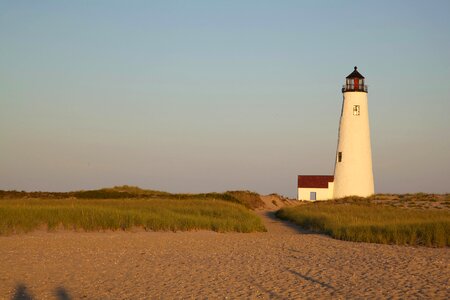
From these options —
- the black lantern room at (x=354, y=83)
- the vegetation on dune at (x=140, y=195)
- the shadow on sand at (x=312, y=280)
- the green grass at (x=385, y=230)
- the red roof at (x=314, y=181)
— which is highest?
the black lantern room at (x=354, y=83)

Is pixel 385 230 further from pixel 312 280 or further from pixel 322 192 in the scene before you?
pixel 322 192

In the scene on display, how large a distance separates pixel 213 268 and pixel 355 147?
25948mm

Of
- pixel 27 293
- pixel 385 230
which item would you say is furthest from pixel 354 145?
pixel 27 293

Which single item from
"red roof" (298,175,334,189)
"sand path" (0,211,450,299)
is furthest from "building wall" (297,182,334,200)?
"sand path" (0,211,450,299)

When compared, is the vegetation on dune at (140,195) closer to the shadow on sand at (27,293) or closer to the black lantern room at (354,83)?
the black lantern room at (354,83)

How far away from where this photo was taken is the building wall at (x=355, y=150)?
3722 cm

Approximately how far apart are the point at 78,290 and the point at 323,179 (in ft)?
114

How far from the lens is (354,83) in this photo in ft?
125

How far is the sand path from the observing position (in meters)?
10.3

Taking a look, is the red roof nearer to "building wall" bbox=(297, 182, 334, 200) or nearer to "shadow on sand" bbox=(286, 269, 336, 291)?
"building wall" bbox=(297, 182, 334, 200)

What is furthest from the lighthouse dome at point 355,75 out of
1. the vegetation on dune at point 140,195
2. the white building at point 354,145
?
the vegetation on dune at point 140,195

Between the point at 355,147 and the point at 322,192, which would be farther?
the point at 322,192

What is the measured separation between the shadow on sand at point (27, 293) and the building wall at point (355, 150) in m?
29.0

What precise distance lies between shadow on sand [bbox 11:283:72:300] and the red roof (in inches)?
1340
